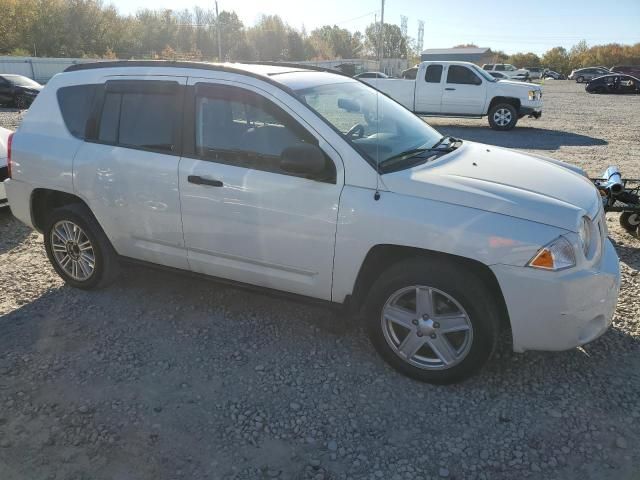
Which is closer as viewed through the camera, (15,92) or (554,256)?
(554,256)

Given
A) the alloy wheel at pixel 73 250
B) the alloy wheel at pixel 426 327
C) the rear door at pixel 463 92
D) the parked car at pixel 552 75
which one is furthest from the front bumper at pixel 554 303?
the parked car at pixel 552 75

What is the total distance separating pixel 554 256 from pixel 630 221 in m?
3.50

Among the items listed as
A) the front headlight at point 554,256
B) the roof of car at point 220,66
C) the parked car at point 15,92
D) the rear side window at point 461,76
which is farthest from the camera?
the parked car at point 15,92

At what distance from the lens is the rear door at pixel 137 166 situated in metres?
3.79

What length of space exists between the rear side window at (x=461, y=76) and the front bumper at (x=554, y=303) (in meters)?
13.7

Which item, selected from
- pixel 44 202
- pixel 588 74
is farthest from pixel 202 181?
pixel 588 74

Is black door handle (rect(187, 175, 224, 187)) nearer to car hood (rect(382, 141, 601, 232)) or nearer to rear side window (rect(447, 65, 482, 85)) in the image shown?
car hood (rect(382, 141, 601, 232))

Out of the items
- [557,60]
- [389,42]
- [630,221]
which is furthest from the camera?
[389,42]

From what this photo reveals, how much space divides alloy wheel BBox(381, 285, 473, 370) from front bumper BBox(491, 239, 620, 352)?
29 centimetres

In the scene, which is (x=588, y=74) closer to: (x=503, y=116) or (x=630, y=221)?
(x=503, y=116)

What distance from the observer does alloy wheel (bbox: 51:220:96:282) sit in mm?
4441

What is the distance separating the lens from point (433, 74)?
16078mm

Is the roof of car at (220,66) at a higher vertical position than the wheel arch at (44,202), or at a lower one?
higher

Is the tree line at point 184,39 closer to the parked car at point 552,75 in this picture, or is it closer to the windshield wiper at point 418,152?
the parked car at point 552,75
